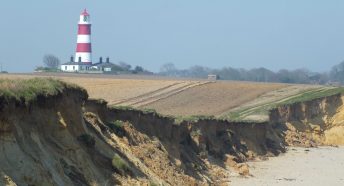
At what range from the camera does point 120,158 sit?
2739 centimetres

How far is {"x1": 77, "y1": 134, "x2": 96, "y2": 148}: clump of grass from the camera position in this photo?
25891 millimetres

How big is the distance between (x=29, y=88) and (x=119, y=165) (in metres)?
4.93

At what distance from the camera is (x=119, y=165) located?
2653 cm

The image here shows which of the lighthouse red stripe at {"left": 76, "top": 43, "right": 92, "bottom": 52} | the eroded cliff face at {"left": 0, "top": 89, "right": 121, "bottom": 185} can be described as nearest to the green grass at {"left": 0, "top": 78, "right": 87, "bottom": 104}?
the eroded cliff face at {"left": 0, "top": 89, "right": 121, "bottom": 185}

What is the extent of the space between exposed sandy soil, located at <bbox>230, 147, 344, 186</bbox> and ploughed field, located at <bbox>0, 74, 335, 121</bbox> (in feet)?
30.0

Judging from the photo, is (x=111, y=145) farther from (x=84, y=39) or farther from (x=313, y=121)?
(x=84, y=39)

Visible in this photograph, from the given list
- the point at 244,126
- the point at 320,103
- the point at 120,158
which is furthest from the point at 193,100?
the point at 120,158

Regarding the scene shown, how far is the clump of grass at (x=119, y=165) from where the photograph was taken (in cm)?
2638

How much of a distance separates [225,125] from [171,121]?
1120cm

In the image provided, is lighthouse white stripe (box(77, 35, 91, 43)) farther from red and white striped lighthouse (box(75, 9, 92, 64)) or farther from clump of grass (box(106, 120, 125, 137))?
clump of grass (box(106, 120, 125, 137))

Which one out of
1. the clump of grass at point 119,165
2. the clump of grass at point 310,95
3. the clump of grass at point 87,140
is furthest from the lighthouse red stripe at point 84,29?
the clump of grass at point 87,140

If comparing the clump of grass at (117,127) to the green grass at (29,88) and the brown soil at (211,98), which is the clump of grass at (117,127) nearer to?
the green grass at (29,88)

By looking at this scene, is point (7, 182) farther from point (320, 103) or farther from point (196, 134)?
point (320, 103)

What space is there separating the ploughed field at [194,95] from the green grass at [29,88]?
3963 centimetres
